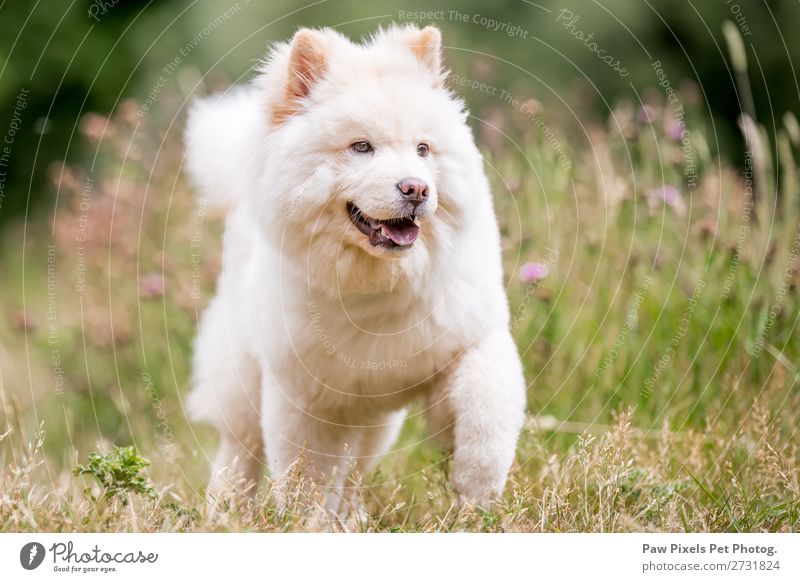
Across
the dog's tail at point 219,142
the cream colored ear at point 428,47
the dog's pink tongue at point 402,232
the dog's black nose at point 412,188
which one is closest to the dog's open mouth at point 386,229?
the dog's pink tongue at point 402,232

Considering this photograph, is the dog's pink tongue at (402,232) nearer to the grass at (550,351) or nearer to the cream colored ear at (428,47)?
the cream colored ear at (428,47)

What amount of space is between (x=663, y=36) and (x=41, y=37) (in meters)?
5.29

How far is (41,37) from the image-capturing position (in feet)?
27.8

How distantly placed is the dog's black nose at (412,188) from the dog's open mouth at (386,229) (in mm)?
117

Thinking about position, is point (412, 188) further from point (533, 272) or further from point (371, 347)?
point (533, 272)

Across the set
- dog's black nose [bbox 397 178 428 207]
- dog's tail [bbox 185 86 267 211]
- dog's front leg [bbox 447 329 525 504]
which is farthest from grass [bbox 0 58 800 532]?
dog's black nose [bbox 397 178 428 207]

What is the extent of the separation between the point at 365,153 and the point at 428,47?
1.68 feet

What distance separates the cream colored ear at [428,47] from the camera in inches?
141

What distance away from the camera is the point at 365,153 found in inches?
134

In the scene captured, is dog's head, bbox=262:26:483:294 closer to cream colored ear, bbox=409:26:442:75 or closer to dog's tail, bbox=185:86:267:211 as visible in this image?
cream colored ear, bbox=409:26:442:75
